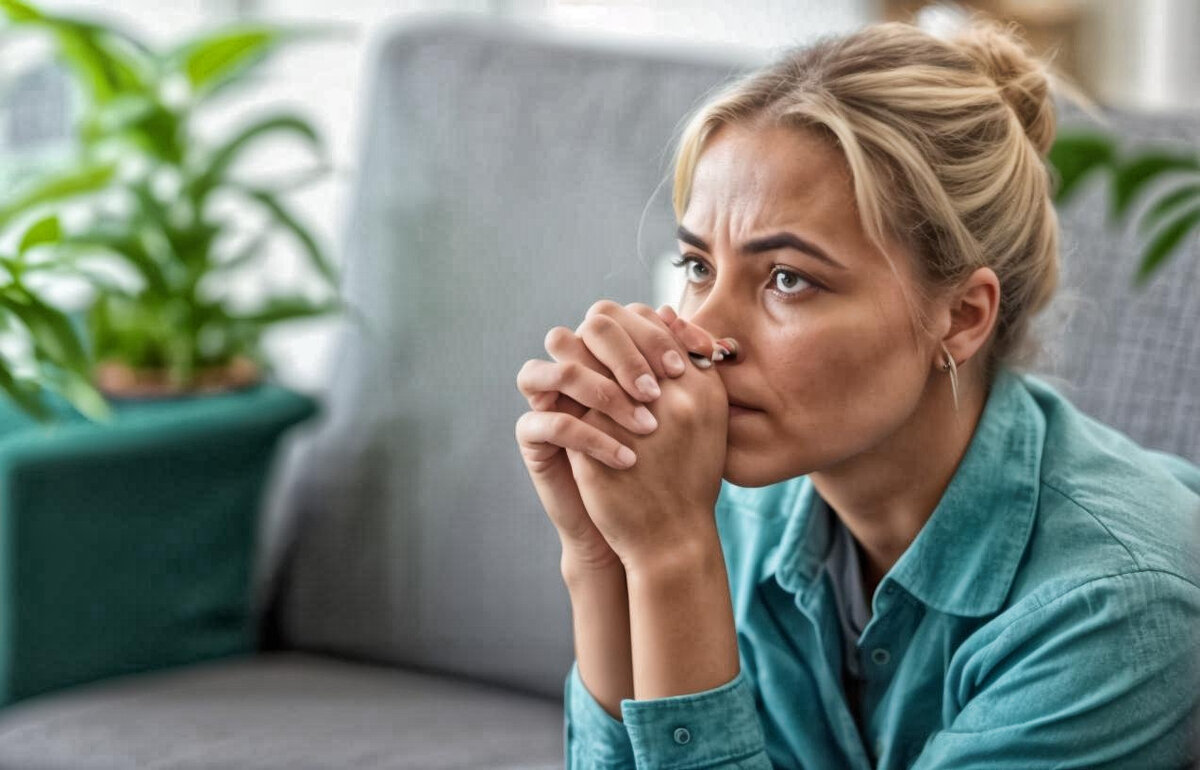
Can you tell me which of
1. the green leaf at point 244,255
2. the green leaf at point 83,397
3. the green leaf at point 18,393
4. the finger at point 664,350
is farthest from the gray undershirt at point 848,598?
the green leaf at point 244,255

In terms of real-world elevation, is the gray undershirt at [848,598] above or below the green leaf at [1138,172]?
below

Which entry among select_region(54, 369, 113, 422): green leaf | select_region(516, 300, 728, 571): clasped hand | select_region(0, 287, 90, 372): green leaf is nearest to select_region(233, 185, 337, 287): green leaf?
select_region(54, 369, 113, 422): green leaf

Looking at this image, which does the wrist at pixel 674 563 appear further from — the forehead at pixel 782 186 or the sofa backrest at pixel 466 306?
the sofa backrest at pixel 466 306

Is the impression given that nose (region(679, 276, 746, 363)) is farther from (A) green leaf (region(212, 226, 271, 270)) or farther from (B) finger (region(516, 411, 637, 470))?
(A) green leaf (region(212, 226, 271, 270))

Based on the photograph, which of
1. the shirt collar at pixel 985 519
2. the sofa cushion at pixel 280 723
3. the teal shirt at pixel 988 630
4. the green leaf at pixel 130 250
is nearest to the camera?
the teal shirt at pixel 988 630

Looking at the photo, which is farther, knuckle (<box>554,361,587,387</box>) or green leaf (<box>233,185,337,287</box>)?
green leaf (<box>233,185,337,287</box>)

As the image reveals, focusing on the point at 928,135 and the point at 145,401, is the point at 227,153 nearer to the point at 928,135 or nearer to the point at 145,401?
the point at 145,401

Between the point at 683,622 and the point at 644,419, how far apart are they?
16cm

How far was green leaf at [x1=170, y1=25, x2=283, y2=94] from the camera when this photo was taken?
1.95m

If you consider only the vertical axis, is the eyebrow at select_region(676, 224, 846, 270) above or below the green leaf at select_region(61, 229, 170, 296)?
above

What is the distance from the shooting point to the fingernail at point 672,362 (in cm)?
104

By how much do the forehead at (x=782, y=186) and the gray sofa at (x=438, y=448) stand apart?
1.90 feet

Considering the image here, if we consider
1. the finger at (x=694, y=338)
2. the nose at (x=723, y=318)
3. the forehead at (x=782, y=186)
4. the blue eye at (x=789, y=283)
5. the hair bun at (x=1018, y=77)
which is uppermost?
the hair bun at (x=1018, y=77)

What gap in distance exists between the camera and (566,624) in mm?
1768
